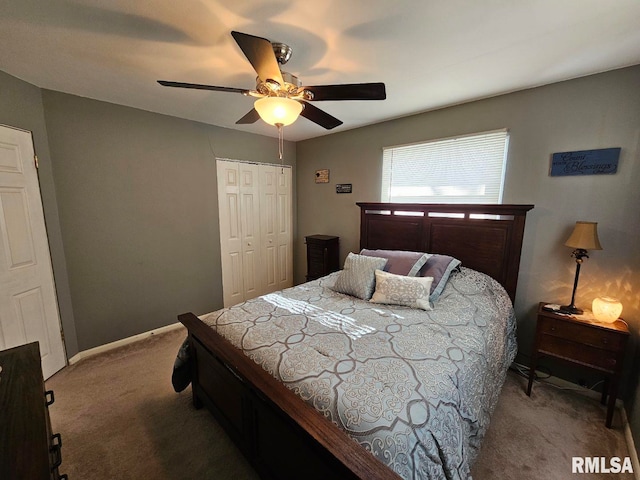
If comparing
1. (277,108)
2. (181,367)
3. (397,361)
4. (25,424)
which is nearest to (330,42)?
(277,108)

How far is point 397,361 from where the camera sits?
1.29 metres

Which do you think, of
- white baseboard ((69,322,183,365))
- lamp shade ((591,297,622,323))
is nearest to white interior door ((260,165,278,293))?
white baseboard ((69,322,183,365))

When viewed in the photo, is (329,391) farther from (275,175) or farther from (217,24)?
(275,175)

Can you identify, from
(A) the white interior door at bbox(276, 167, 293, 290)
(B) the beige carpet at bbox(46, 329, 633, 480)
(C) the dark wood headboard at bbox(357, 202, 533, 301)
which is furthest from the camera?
(A) the white interior door at bbox(276, 167, 293, 290)

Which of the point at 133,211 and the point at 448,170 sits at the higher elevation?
the point at 448,170

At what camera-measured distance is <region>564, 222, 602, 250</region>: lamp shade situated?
1.85 metres

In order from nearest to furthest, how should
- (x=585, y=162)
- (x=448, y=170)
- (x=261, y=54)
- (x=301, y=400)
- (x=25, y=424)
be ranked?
(x=25, y=424), (x=301, y=400), (x=261, y=54), (x=585, y=162), (x=448, y=170)

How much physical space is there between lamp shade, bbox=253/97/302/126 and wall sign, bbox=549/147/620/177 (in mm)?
2100

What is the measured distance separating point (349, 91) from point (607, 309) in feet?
7.41

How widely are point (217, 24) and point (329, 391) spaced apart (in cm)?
191

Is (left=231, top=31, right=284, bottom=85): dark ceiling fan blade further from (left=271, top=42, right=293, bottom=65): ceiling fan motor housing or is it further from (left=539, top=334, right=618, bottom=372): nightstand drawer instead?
(left=539, top=334, right=618, bottom=372): nightstand drawer

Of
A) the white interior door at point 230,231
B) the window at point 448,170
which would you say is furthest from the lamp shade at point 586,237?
the white interior door at point 230,231

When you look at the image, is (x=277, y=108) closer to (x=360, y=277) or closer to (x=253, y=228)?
(x=360, y=277)

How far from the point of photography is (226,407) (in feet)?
5.29
